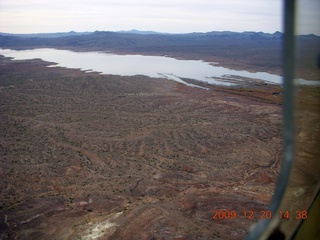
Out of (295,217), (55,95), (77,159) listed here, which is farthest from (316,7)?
(55,95)

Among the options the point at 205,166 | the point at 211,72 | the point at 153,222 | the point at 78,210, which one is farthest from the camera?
the point at 211,72

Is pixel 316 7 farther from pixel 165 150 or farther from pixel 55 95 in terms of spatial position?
pixel 55 95

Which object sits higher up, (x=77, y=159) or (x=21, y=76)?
(x=21, y=76)

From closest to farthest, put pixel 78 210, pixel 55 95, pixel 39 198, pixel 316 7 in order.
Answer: pixel 316 7
pixel 78 210
pixel 39 198
pixel 55 95
